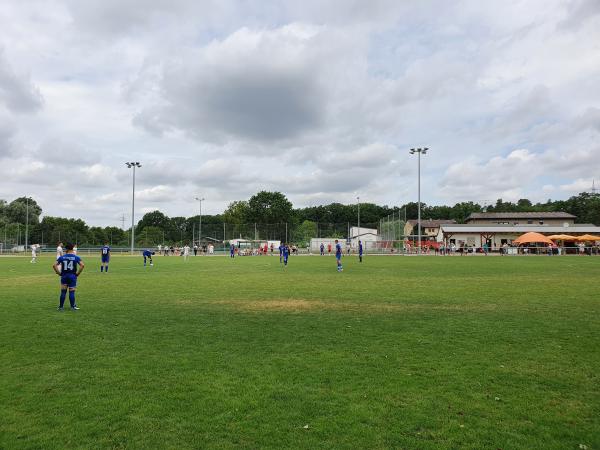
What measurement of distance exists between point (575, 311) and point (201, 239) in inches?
2496

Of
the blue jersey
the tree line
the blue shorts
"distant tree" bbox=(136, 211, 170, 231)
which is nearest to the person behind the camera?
the blue jersey

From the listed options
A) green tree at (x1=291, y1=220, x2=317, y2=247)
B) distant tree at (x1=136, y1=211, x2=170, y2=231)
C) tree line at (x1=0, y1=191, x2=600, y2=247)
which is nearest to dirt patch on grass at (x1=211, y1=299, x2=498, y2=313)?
tree line at (x1=0, y1=191, x2=600, y2=247)

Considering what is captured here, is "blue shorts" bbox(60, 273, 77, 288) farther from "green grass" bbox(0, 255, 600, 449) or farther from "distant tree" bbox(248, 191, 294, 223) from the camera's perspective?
"distant tree" bbox(248, 191, 294, 223)

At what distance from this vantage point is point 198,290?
1659 cm

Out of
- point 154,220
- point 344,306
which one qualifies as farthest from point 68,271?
point 154,220

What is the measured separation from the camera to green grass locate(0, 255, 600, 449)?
451cm

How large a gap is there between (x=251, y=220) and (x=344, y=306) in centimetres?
10067

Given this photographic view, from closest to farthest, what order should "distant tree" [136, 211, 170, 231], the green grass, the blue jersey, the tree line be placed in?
the green grass, the blue jersey, the tree line, "distant tree" [136, 211, 170, 231]

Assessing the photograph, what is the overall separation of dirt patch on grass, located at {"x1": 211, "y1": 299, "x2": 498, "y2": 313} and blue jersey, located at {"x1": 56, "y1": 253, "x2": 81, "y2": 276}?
4.12m

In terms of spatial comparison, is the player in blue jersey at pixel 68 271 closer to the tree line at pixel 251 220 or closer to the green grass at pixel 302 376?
the green grass at pixel 302 376

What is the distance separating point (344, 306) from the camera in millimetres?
12531

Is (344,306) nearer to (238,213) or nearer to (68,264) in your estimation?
(68,264)

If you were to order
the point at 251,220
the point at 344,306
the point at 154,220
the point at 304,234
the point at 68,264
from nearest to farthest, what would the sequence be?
the point at 68,264 → the point at 344,306 → the point at 304,234 → the point at 251,220 → the point at 154,220

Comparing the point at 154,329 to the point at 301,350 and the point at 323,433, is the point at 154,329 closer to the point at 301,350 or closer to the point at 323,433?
the point at 301,350
